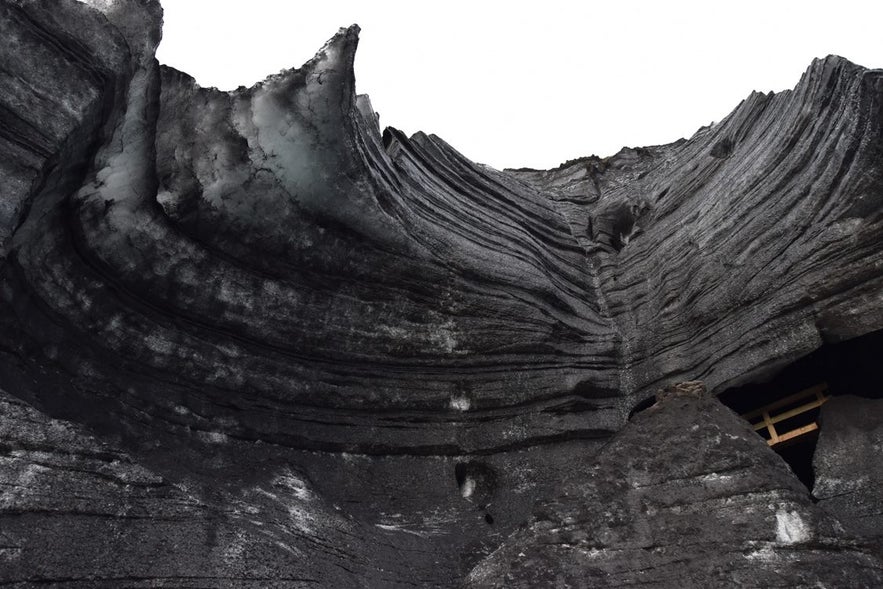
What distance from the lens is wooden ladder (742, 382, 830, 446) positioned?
845 centimetres

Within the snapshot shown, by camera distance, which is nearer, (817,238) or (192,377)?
(192,377)

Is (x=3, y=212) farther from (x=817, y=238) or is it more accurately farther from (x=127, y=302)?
(x=817, y=238)

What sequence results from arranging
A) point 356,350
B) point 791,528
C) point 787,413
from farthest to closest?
point 356,350 → point 787,413 → point 791,528

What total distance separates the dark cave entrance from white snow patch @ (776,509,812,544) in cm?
273

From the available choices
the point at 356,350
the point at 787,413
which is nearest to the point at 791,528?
the point at 787,413

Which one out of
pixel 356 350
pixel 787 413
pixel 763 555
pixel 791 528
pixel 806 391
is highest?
pixel 356 350

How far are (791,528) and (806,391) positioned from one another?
3.44m

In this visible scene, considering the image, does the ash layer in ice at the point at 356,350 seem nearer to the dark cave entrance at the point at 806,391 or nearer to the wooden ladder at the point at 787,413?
the dark cave entrance at the point at 806,391

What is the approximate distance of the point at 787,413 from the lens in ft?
28.7

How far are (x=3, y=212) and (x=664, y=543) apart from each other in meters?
5.94

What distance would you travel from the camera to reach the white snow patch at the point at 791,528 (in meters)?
5.73

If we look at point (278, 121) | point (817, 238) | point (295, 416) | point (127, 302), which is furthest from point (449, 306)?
point (817, 238)

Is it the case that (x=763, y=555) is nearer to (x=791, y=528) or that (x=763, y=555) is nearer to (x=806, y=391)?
(x=791, y=528)

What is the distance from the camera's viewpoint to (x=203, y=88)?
8.39m
